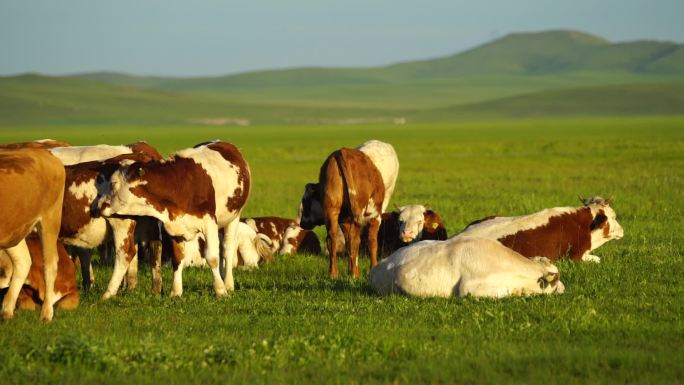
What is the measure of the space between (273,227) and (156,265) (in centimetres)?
535

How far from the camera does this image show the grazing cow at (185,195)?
1293 cm

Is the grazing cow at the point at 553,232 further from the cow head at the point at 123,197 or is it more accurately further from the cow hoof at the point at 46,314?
the cow hoof at the point at 46,314

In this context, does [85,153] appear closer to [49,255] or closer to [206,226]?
[206,226]

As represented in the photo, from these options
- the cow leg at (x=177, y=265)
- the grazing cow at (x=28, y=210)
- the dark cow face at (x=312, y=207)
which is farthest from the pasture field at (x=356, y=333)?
the dark cow face at (x=312, y=207)

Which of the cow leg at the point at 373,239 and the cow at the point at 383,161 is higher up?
the cow at the point at 383,161

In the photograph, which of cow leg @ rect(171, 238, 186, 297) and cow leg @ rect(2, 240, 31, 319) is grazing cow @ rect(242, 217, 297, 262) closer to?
cow leg @ rect(171, 238, 186, 297)

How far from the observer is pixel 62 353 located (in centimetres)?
933

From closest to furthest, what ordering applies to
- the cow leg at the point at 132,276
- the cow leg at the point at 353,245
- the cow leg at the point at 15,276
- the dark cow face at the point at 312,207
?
the cow leg at the point at 15,276 < the cow leg at the point at 132,276 < the cow leg at the point at 353,245 < the dark cow face at the point at 312,207

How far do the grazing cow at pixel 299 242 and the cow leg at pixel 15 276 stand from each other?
24.1 feet

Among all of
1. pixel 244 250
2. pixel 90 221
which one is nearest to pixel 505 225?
pixel 244 250

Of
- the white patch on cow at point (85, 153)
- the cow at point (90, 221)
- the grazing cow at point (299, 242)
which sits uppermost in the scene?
the white patch on cow at point (85, 153)

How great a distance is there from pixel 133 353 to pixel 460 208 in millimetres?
15722

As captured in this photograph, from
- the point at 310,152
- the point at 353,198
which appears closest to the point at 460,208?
the point at 353,198

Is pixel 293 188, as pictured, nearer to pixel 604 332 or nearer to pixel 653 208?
pixel 653 208
